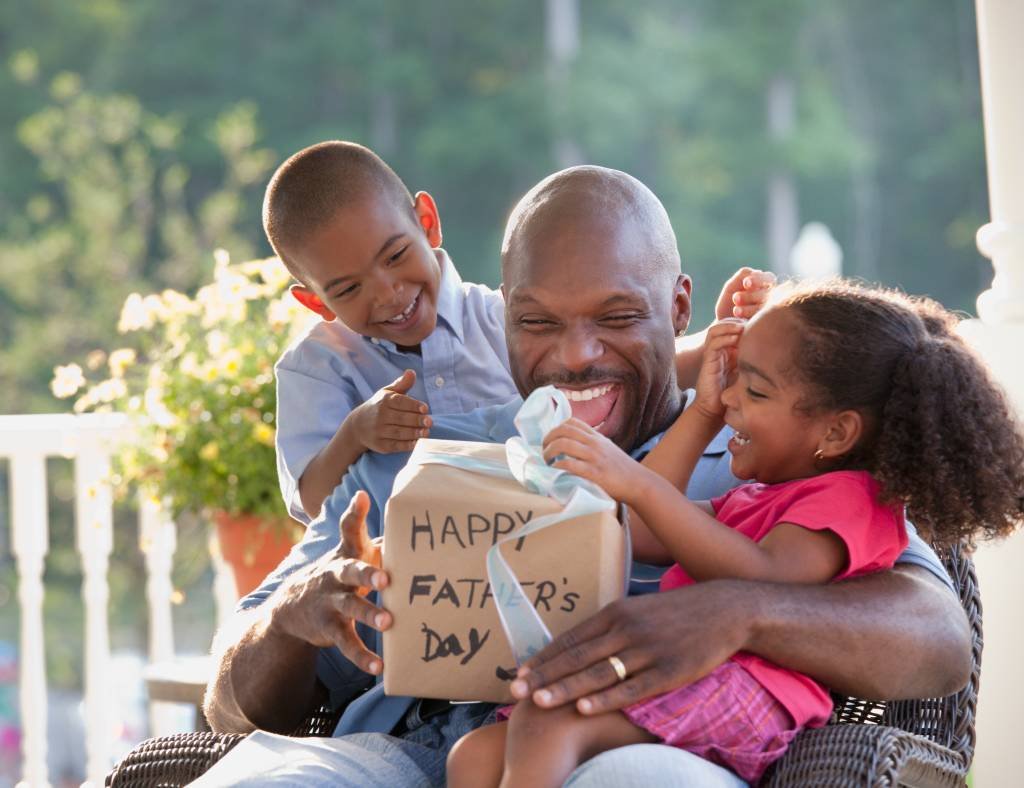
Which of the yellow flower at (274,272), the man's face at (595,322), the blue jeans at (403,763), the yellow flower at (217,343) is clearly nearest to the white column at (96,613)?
the yellow flower at (217,343)

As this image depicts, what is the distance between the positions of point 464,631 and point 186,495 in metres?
1.86

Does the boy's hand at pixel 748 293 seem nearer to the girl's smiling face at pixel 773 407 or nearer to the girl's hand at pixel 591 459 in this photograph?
the girl's smiling face at pixel 773 407

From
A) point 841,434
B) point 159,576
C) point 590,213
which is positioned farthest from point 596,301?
point 159,576

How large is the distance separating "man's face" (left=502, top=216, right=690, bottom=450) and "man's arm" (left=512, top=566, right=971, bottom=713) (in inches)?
21.3

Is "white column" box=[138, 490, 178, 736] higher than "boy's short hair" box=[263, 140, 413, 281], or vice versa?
"boy's short hair" box=[263, 140, 413, 281]

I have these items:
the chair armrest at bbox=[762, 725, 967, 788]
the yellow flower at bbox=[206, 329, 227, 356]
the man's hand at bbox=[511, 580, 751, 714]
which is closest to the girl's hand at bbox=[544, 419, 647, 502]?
the man's hand at bbox=[511, 580, 751, 714]

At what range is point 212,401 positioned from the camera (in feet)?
11.1

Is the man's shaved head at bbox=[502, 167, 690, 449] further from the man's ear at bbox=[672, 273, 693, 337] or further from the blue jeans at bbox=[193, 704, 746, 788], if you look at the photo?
the blue jeans at bbox=[193, 704, 746, 788]

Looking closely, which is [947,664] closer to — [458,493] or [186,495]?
[458,493]

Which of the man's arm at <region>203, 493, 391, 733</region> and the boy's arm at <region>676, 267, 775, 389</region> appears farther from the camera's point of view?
the boy's arm at <region>676, 267, 775, 389</region>

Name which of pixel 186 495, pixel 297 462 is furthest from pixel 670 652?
pixel 186 495

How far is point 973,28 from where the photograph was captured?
1574 centimetres

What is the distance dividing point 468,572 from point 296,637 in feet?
1.34

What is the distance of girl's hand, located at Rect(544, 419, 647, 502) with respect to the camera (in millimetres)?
1670
